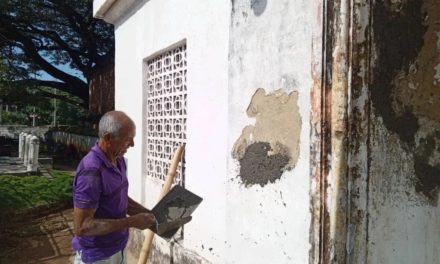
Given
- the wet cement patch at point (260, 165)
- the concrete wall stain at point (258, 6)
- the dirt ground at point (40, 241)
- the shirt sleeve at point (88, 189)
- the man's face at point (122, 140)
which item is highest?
the concrete wall stain at point (258, 6)

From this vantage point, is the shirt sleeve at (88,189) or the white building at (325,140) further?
the shirt sleeve at (88,189)

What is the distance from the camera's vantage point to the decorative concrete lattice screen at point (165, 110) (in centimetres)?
434

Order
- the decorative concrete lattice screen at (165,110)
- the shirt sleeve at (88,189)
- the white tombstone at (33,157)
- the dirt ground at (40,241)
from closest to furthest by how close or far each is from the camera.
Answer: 1. the shirt sleeve at (88,189)
2. the decorative concrete lattice screen at (165,110)
3. the dirt ground at (40,241)
4. the white tombstone at (33,157)

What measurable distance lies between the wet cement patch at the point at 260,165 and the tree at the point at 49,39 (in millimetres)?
14932

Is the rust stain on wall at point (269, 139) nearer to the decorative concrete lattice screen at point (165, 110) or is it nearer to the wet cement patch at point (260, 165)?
the wet cement patch at point (260, 165)

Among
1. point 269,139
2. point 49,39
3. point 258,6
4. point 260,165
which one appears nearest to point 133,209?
point 260,165

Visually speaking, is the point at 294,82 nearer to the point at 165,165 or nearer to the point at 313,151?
the point at 313,151

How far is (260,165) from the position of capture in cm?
207

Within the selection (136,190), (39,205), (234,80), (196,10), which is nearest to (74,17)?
(39,205)

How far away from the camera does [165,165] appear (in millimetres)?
4766

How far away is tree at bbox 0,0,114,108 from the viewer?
17.7 meters

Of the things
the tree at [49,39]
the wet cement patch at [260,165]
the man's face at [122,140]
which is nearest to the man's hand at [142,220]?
the man's face at [122,140]

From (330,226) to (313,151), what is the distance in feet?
0.98

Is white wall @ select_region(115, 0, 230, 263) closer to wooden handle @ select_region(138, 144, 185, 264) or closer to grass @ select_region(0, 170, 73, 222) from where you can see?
wooden handle @ select_region(138, 144, 185, 264)
